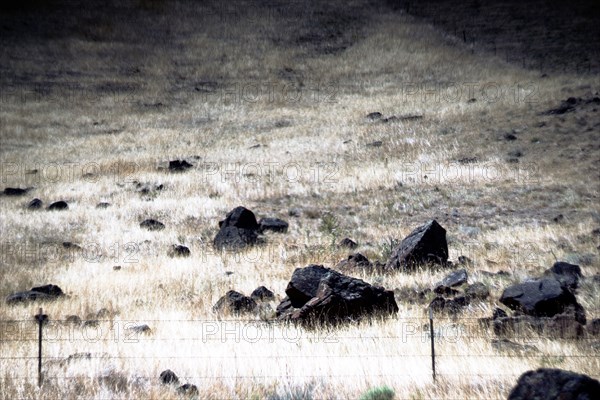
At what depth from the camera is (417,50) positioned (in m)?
47.5

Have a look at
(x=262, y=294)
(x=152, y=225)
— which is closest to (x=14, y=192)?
(x=152, y=225)

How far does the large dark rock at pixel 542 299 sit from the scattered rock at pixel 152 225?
32.3 ft

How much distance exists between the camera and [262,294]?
9930mm

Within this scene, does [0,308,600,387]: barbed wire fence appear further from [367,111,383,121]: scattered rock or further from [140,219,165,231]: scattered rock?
[367,111,383,121]: scattered rock

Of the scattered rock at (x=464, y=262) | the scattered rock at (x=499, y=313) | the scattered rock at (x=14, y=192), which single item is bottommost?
the scattered rock at (x=499, y=313)

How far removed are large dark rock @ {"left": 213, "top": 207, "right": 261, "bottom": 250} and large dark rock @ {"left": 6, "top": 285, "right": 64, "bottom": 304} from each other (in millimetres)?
4376

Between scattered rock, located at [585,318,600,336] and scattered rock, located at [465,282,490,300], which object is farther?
scattered rock, located at [465,282,490,300]

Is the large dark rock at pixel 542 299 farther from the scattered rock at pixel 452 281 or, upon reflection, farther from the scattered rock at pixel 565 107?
the scattered rock at pixel 565 107

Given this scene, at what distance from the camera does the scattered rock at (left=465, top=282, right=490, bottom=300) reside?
9.11m

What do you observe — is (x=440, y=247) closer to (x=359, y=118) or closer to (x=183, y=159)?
(x=183, y=159)

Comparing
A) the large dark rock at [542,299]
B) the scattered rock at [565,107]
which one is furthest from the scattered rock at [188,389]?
the scattered rock at [565,107]

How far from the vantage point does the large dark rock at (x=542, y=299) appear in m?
7.83

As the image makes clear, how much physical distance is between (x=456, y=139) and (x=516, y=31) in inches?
1157

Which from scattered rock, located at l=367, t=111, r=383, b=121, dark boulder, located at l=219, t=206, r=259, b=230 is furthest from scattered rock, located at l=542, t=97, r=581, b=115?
dark boulder, located at l=219, t=206, r=259, b=230
